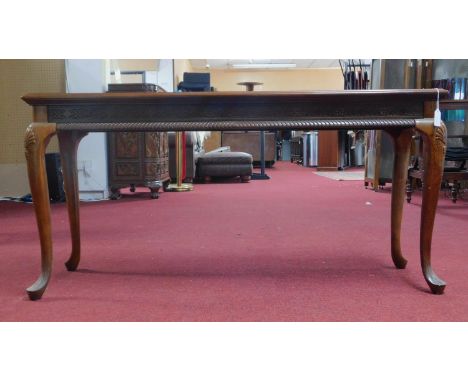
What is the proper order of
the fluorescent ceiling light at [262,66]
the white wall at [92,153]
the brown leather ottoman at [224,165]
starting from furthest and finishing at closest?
the fluorescent ceiling light at [262,66]
the brown leather ottoman at [224,165]
the white wall at [92,153]

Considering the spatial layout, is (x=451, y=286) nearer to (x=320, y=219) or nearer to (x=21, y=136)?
(x=320, y=219)

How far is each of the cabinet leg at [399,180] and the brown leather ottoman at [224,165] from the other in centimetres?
383

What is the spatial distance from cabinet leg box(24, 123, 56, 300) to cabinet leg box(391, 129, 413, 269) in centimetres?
117

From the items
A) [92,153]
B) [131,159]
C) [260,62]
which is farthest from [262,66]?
[92,153]

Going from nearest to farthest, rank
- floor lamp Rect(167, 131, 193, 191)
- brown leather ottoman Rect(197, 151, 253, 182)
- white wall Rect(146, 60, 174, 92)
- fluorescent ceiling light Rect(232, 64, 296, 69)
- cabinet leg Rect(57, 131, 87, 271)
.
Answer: cabinet leg Rect(57, 131, 87, 271)
floor lamp Rect(167, 131, 193, 191)
brown leather ottoman Rect(197, 151, 253, 182)
white wall Rect(146, 60, 174, 92)
fluorescent ceiling light Rect(232, 64, 296, 69)

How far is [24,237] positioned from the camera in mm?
2152

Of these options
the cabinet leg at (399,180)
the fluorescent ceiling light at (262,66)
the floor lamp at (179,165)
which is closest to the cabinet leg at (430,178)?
the cabinet leg at (399,180)

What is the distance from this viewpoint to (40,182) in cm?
127

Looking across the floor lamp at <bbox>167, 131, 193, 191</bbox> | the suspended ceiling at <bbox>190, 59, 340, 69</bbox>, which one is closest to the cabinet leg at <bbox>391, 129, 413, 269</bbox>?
the floor lamp at <bbox>167, 131, 193, 191</bbox>

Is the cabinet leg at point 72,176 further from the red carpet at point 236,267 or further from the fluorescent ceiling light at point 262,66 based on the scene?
the fluorescent ceiling light at point 262,66

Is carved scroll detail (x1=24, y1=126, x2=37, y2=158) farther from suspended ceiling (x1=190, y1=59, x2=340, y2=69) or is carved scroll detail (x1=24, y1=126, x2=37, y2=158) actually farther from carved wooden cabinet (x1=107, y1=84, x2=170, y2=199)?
suspended ceiling (x1=190, y1=59, x2=340, y2=69)

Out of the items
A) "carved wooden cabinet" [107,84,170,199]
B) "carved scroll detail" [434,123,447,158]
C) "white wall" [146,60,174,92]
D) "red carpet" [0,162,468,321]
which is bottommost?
"red carpet" [0,162,468,321]

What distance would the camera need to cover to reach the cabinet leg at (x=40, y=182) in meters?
1.24

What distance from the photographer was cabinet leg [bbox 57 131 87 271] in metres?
1.47
